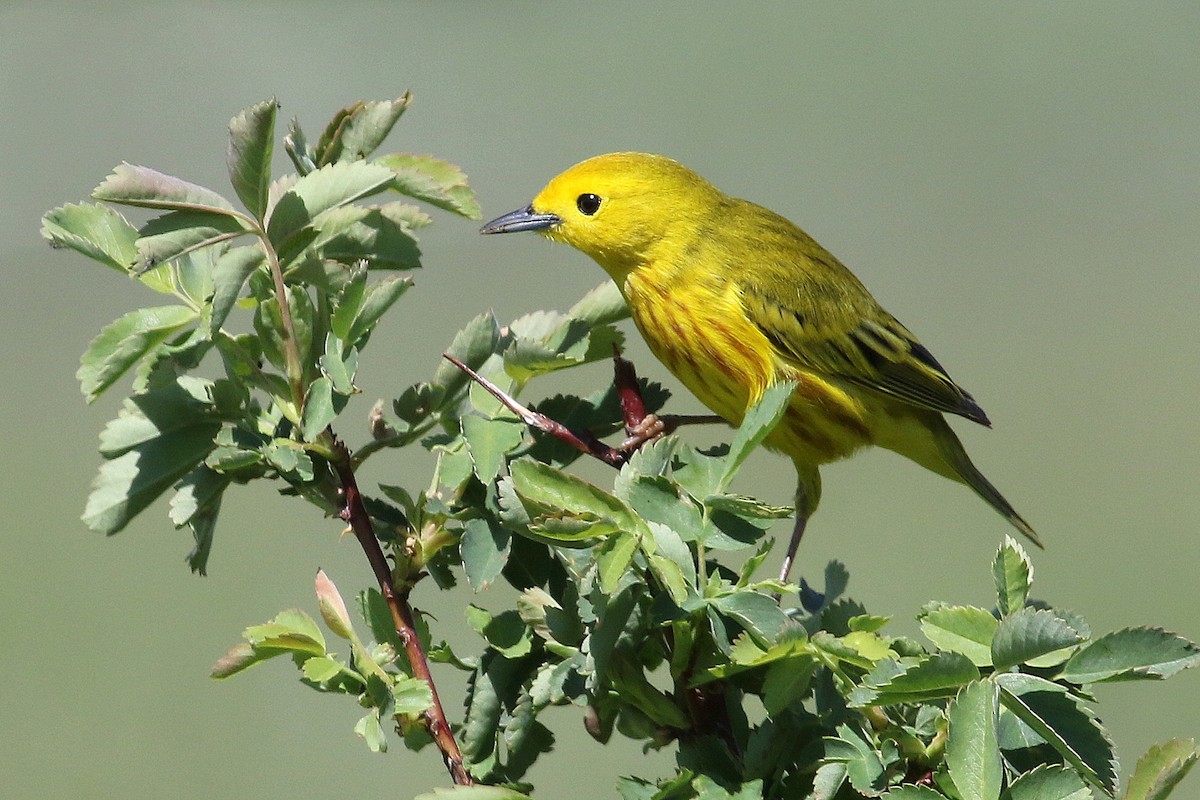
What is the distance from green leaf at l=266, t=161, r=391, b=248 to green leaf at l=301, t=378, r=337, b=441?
0.19 meters

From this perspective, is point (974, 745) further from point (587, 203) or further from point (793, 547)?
point (587, 203)

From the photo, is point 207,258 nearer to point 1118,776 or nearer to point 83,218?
point 83,218

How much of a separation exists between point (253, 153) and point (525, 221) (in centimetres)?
169

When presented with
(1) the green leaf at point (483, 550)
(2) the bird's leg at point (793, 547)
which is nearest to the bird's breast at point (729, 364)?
(2) the bird's leg at point (793, 547)

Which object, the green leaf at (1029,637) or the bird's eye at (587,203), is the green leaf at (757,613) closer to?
the green leaf at (1029,637)

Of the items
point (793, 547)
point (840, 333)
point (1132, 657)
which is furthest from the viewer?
point (840, 333)

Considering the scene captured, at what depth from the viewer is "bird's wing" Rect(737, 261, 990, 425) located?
133 inches

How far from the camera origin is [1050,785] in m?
1.30

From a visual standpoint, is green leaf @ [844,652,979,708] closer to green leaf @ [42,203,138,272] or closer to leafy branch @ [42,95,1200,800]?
leafy branch @ [42,95,1200,800]

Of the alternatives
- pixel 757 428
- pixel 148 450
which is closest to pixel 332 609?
pixel 148 450

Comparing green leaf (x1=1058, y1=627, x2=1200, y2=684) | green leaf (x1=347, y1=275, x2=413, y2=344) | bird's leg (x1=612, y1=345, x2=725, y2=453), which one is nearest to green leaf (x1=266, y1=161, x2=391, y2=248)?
green leaf (x1=347, y1=275, x2=413, y2=344)

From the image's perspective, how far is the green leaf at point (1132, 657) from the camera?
1.25m

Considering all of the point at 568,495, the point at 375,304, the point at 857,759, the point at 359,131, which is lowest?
the point at 857,759

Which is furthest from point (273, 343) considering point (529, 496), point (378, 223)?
point (529, 496)
